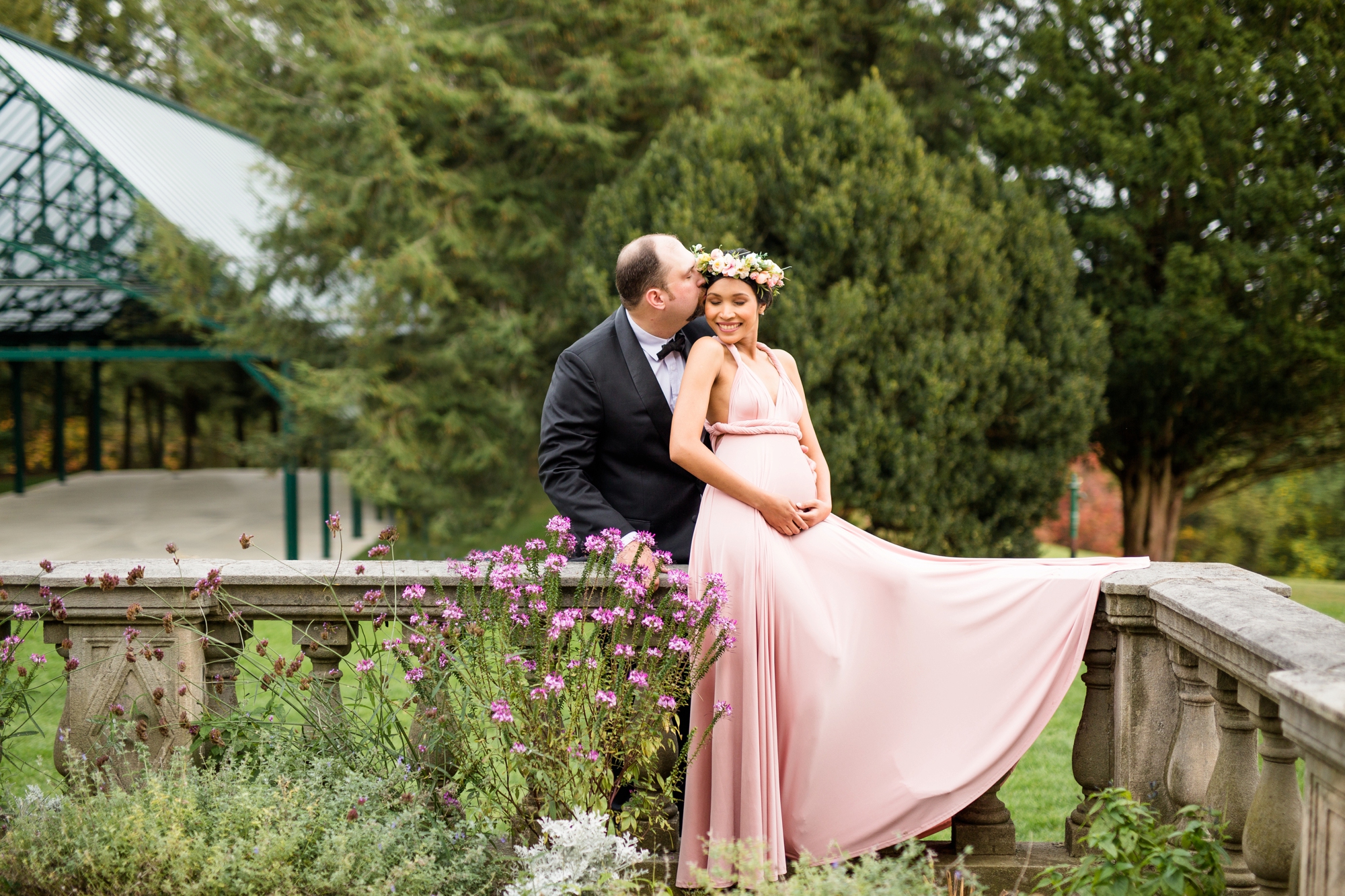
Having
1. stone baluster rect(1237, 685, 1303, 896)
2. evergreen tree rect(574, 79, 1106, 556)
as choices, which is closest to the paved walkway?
evergreen tree rect(574, 79, 1106, 556)

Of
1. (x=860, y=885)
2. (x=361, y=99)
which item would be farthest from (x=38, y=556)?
(x=860, y=885)

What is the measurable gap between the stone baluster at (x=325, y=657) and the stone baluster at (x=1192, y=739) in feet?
7.46

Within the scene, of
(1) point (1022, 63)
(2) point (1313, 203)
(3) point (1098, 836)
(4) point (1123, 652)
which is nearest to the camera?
(3) point (1098, 836)

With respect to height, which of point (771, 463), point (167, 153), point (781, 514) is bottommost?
point (781, 514)

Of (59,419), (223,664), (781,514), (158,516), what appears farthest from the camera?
(59,419)

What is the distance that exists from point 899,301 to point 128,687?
862 centimetres

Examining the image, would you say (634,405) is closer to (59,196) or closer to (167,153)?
(59,196)

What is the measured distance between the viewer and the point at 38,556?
47.6 ft

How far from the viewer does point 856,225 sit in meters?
10.5

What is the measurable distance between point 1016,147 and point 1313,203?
3469mm

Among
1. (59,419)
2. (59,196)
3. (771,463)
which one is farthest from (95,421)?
(771,463)

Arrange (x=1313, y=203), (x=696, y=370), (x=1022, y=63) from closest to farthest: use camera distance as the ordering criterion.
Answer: (x=696, y=370) → (x=1313, y=203) → (x=1022, y=63)

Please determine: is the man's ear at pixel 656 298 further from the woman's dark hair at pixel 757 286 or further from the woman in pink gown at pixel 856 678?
the woman in pink gown at pixel 856 678

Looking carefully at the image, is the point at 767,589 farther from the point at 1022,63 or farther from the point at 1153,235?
the point at 1022,63
